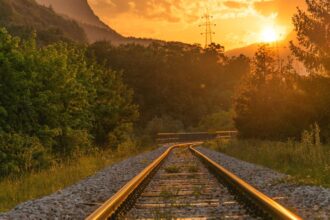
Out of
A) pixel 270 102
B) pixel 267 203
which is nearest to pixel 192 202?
pixel 267 203

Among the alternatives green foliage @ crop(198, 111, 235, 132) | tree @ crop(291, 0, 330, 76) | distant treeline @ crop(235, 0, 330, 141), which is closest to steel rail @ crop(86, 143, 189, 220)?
distant treeline @ crop(235, 0, 330, 141)

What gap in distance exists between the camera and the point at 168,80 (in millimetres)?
91812

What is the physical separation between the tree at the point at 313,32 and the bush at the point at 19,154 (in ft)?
52.1

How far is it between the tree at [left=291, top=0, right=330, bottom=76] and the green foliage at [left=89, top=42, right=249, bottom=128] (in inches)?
1765

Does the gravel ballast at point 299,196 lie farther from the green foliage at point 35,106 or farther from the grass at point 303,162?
the green foliage at point 35,106

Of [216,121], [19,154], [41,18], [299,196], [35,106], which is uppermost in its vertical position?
[41,18]

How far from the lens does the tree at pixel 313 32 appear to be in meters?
27.4

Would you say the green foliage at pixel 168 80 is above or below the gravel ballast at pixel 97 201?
above

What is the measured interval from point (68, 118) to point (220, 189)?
13283mm

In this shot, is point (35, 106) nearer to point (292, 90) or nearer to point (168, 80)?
point (292, 90)

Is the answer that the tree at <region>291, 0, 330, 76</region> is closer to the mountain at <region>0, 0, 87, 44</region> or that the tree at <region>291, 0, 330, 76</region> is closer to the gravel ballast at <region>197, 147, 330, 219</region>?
the gravel ballast at <region>197, 147, 330, 219</region>

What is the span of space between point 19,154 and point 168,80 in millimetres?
75759

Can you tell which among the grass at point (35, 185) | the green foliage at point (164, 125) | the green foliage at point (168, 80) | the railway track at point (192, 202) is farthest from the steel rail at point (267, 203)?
the green foliage at point (168, 80)

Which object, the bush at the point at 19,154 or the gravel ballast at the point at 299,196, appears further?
the bush at the point at 19,154
